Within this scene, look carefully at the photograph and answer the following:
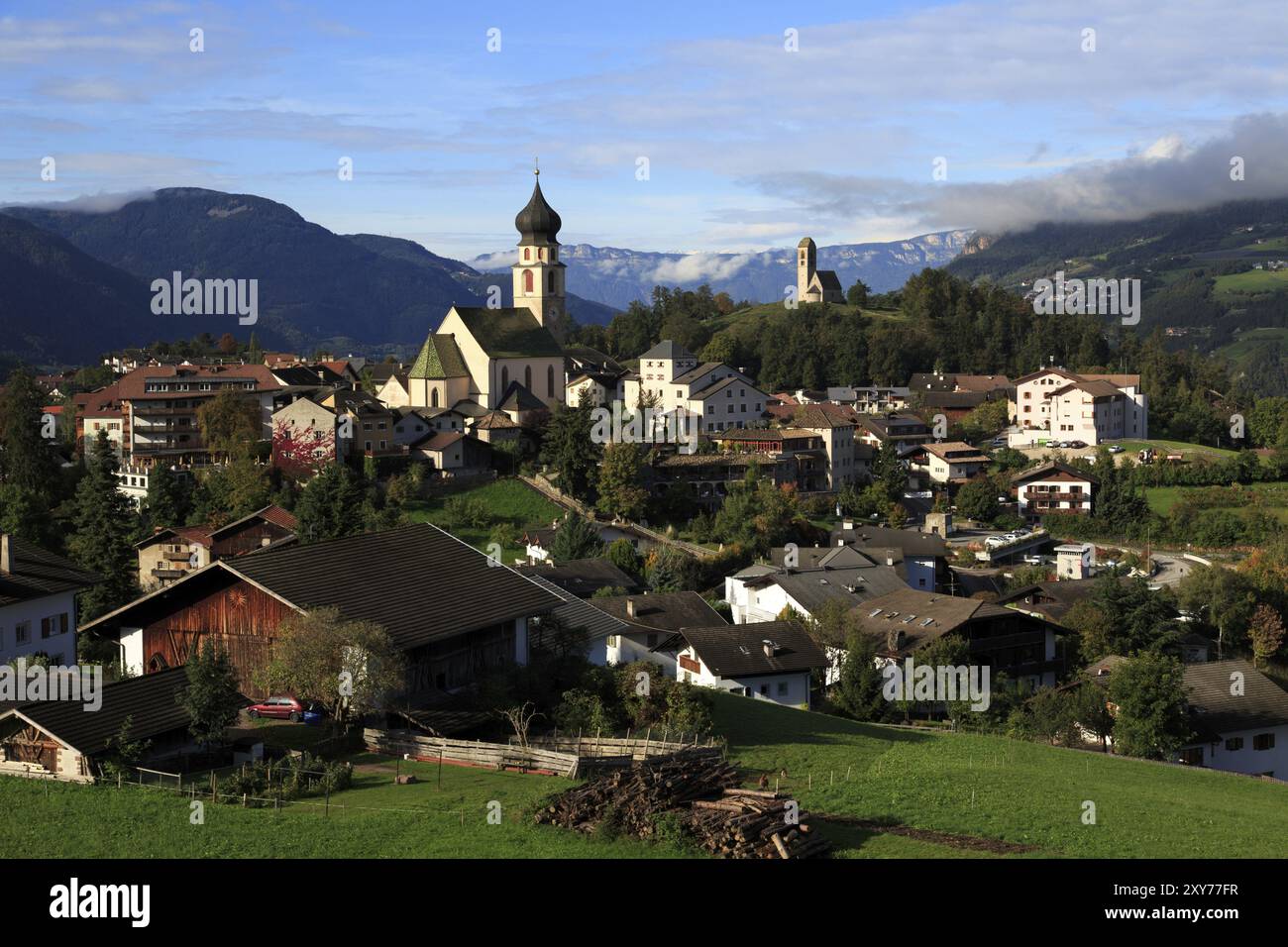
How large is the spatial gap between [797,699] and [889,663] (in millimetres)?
3186

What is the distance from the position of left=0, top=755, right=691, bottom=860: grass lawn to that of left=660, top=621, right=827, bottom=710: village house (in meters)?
17.5

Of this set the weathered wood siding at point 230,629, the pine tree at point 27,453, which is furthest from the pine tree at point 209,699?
the pine tree at point 27,453

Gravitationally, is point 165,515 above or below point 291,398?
below

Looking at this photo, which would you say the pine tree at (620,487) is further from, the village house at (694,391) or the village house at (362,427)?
the village house at (694,391)

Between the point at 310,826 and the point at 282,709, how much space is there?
643 cm

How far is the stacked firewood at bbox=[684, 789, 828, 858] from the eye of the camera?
15.8 metres

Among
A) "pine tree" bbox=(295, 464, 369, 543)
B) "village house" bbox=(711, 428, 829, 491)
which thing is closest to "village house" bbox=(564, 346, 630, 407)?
"village house" bbox=(711, 428, 829, 491)

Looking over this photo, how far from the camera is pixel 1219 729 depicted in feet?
118

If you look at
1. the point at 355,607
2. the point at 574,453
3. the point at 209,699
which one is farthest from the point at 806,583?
the point at 209,699

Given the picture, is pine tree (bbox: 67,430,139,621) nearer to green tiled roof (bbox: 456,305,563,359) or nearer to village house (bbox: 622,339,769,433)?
green tiled roof (bbox: 456,305,563,359)

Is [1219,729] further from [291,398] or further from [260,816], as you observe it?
[291,398]

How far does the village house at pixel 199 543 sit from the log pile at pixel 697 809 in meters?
29.2
